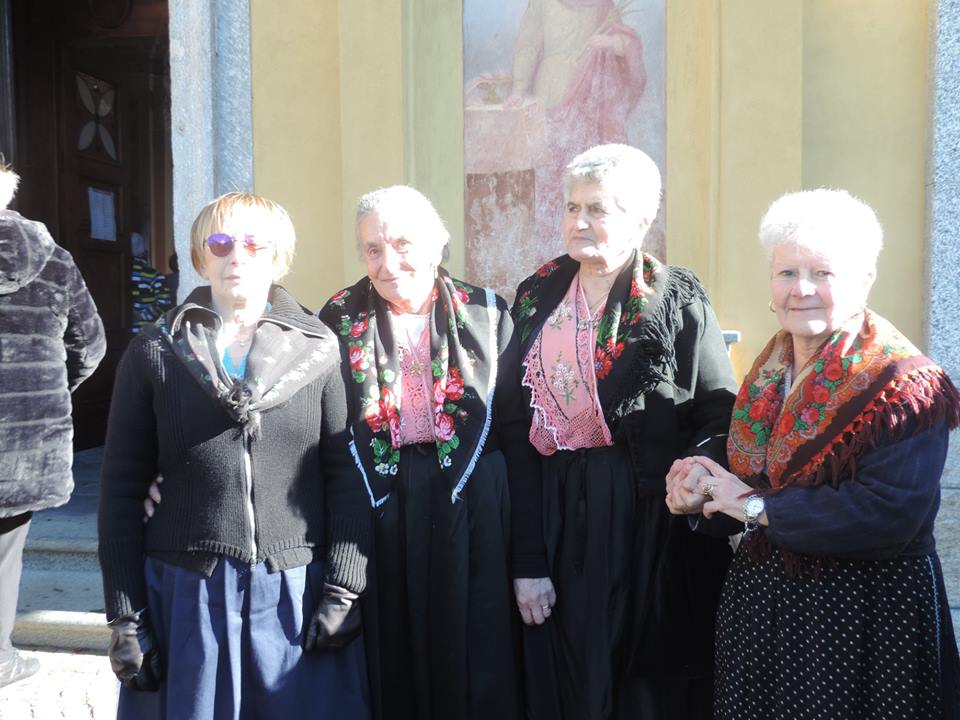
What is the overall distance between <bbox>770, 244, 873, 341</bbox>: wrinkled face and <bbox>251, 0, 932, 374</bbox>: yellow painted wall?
82.4 inches

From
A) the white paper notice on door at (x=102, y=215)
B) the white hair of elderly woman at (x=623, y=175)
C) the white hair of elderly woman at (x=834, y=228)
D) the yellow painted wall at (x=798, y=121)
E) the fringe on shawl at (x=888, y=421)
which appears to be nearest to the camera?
the fringe on shawl at (x=888, y=421)

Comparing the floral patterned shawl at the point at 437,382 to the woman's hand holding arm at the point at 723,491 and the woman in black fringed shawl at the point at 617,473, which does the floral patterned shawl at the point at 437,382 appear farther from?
the woman's hand holding arm at the point at 723,491

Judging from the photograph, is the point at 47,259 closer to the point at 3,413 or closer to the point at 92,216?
the point at 3,413

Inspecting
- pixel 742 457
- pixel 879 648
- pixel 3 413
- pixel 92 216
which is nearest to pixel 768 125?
pixel 742 457

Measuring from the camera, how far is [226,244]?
1.87m

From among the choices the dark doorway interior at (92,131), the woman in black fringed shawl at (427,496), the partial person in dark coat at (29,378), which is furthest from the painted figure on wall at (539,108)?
the dark doorway interior at (92,131)

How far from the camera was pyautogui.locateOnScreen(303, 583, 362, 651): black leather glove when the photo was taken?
1.87 metres

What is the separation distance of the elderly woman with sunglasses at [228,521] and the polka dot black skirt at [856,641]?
0.93 meters

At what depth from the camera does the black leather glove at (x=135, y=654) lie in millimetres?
1805

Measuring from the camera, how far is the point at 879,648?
167 cm

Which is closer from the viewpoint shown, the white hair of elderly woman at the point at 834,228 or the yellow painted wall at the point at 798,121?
the white hair of elderly woman at the point at 834,228

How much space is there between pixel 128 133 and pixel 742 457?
21.4 feet

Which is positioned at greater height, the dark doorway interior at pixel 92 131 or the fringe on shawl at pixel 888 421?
the dark doorway interior at pixel 92 131

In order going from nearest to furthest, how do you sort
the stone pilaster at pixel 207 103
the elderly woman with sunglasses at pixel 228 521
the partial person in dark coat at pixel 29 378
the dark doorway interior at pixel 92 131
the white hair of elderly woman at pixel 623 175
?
the elderly woman with sunglasses at pixel 228 521 < the white hair of elderly woman at pixel 623 175 < the partial person in dark coat at pixel 29 378 < the stone pilaster at pixel 207 103 < the dark doorway interior at pixel 92 131
